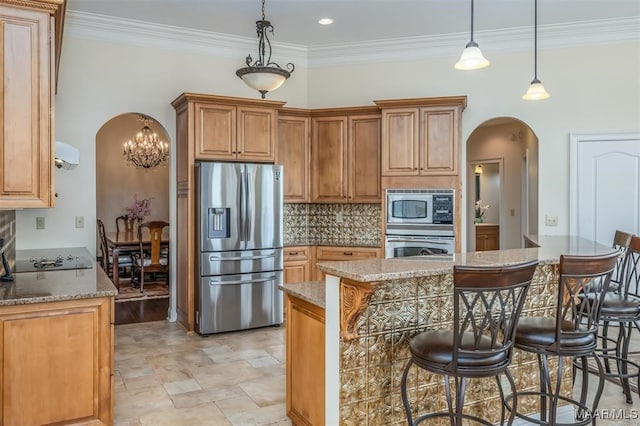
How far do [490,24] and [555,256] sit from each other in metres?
3.42

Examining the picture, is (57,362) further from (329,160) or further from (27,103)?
(329,160)

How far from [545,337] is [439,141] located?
310 cm

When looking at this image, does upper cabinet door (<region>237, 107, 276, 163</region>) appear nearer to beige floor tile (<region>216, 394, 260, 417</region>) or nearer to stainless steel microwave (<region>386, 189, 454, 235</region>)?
stainless steel microwave (<region>386, 189, 454, 235</region>)

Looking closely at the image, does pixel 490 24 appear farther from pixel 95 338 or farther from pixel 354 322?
pixel 95 338

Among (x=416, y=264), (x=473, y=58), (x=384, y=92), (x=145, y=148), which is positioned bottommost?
(x=416, y=264)

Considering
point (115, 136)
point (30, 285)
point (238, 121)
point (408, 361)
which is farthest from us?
point (115, 136)

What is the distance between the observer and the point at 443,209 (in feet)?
16.8

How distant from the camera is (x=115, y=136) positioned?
30.9ft

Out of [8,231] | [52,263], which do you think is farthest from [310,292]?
[8,231]

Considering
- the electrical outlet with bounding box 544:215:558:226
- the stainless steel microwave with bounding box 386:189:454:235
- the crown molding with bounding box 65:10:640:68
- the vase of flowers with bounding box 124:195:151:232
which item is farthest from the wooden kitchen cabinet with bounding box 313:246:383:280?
the vase of flowers with bounding box 124:195:151:232

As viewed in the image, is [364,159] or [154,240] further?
[154,240]

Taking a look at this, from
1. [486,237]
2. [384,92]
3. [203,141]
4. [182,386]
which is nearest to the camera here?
[182,386]

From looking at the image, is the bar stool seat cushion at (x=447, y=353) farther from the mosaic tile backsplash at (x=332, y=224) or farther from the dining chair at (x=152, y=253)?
the dining chair at (x=152, y=253)

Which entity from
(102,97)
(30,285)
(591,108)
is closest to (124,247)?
(102,97)
